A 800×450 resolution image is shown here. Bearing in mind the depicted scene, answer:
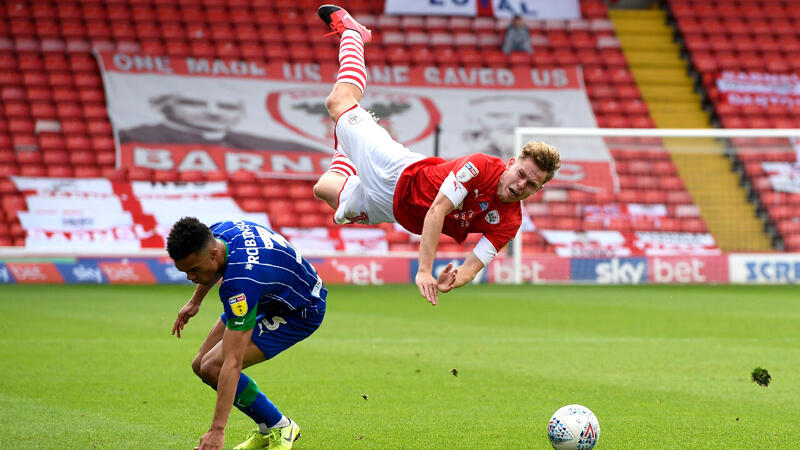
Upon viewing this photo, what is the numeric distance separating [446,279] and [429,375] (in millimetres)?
2876

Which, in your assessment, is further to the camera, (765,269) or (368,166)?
(765,269)

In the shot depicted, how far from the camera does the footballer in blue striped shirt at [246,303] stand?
5223 mm

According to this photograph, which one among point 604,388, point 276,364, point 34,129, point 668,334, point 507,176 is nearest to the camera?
point 507,176

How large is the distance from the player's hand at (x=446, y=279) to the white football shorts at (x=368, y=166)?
1.30 m

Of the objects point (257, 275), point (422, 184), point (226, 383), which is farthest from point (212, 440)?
point (422, 184)

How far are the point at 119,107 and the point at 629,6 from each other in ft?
45.8

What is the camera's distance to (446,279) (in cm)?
631

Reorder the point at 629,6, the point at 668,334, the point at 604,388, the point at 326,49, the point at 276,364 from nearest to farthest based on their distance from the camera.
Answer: the point at 604,388 < the point at 276,364 < the point at 668,334 < the point at 326,49 < the point at 629,6

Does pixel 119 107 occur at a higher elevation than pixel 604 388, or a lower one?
higher

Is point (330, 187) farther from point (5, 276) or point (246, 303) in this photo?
point (5, 276)

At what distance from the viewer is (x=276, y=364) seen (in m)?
9.77

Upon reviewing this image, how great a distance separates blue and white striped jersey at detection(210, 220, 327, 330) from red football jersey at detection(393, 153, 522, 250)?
3.91ft

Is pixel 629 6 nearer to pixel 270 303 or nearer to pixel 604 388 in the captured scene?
pixel 604 388

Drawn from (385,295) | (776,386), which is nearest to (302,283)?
(776,386)
